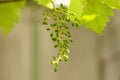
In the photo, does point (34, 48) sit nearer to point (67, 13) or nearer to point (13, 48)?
point (13, 48)

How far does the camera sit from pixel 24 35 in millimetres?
2535

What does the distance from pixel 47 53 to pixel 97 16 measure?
205 centimetres

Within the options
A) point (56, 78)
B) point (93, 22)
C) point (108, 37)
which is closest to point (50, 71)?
point (56, 78)

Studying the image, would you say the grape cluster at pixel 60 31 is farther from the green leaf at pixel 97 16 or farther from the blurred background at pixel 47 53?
the blurred background at pixel 47 53

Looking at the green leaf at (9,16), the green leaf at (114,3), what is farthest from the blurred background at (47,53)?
the green leaf at (114,3)

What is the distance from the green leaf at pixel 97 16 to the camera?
625mm

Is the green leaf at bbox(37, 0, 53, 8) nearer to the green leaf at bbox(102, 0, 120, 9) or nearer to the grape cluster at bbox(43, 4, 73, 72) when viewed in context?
the grape cluster at bbox(43, 4, 73, 72)

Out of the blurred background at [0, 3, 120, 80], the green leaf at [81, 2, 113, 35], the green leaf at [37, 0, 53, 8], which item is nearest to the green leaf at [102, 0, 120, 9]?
the green leaf at [81, 2, 113, 35]

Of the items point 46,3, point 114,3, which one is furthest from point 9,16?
point 114,3

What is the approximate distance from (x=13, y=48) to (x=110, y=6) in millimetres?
1869

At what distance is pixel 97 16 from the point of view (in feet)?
2.08

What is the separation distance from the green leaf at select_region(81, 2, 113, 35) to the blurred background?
5.87 feet

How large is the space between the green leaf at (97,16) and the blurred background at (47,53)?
1789 millimetres

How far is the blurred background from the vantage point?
7.97 ft
